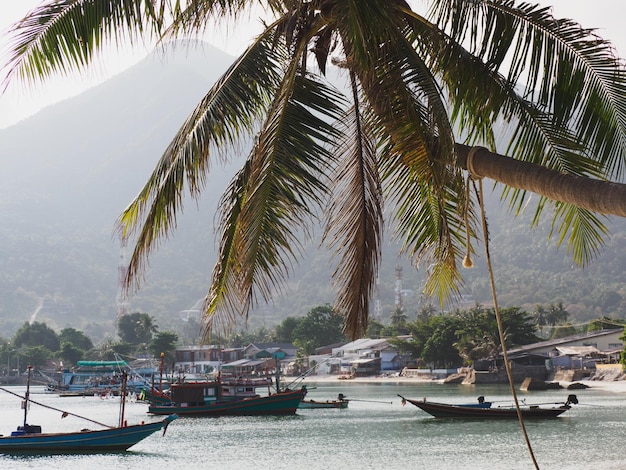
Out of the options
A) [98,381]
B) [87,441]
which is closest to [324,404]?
[87,441]

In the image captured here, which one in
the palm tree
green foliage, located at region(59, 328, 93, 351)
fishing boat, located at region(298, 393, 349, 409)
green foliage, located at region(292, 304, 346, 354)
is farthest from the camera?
green foliage, located at region(59, 328, 93, 351)

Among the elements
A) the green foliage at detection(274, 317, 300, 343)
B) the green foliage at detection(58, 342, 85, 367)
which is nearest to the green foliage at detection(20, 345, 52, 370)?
the green foliage at detection(58, 342, 85, 367)

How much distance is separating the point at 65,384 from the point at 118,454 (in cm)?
5705

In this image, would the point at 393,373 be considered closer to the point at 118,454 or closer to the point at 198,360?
the point at 198,360

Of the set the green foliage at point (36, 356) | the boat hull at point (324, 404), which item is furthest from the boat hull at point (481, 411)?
the green foliage at point (36, 356)

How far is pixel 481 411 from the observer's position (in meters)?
36.8

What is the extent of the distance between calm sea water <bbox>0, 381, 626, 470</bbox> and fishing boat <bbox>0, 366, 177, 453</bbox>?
0.37 metres

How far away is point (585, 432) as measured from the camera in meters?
31.9

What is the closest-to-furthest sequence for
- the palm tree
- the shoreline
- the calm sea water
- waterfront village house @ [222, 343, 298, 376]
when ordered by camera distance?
the palm tree < the calm sea water < the shoreline < waterfront village house @ [222, 343, 298, 376]

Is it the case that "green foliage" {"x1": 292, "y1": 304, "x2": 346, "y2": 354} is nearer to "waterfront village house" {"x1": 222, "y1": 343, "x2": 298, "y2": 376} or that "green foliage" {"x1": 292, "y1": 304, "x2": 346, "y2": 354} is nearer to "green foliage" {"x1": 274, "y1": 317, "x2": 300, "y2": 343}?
"waterfront village house" {"x1": 222, "y1": 343, "x2": 298, "y2": 376}

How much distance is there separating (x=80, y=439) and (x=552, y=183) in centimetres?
2524

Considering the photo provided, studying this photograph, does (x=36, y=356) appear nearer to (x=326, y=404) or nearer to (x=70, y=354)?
(x=70, y=354)

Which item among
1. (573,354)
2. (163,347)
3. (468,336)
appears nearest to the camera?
(573,354)

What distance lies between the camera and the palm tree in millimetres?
5664
